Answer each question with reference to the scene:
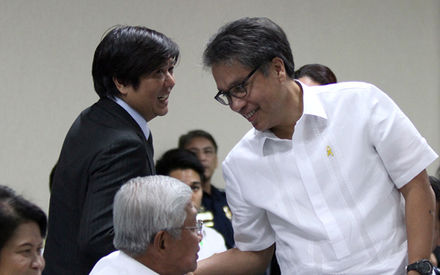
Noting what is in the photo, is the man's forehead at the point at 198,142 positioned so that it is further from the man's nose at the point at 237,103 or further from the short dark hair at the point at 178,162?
the man's nose at the point at 237,103

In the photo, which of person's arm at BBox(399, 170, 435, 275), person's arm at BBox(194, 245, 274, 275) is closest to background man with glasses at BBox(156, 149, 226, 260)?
person's arm at BBox(194, 245, 274, 275)

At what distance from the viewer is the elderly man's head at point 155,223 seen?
1.74 meters

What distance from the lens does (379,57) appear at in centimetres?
497

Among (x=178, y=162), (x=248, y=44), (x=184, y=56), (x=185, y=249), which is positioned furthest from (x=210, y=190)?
(x=185, y=249)

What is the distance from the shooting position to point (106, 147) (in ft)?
6.38

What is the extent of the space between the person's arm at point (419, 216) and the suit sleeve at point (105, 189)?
0.72m

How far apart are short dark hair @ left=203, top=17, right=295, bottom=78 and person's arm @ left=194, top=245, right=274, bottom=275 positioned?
566 millimetres

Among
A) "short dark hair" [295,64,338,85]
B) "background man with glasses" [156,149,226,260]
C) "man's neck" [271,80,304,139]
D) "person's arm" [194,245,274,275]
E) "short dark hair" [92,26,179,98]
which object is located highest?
"short dark hair" [92,26,179,98]

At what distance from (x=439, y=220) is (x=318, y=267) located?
106 cm

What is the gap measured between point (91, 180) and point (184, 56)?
2632 mm

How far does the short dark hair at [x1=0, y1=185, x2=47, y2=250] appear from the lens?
74.8 inches

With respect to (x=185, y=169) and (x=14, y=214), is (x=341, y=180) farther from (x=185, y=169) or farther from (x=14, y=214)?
(x=185, y=169)

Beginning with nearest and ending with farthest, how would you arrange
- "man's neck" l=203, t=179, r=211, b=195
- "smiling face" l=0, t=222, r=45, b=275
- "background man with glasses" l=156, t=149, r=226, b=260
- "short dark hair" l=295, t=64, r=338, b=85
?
"smiling face" l=0, t=222, r=45, b=275
"short dark hair" l=295, t=64, r=338, b=85
"background man with glasses" l=156, t=149, r=226, b=260
"man's neck" l=203, t=179, r=211, b=195

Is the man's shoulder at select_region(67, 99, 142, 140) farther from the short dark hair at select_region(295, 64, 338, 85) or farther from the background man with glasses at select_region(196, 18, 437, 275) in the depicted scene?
the short dark hair at select_region(295, 64, 338, 85)
